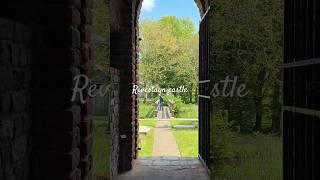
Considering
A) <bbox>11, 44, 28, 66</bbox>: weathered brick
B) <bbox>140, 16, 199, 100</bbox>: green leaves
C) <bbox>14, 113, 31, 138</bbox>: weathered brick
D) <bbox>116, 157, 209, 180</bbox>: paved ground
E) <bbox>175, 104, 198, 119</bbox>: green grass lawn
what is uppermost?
Result: <bbox>140, 16, 199, 100</bbox>: green leaves

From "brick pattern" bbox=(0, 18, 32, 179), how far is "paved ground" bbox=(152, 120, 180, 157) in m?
8.10

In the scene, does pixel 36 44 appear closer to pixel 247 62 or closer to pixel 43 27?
pixel 43 27

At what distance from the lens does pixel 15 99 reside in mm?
2170

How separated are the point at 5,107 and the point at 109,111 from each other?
3.88 m

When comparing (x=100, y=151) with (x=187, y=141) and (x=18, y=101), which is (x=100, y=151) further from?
(x=187, y=141)

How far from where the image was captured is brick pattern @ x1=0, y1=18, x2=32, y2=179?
6.65ft

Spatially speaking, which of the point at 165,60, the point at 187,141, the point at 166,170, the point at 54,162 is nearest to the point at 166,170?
the point at 166,170

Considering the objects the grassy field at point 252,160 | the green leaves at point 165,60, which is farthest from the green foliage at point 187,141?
the green leaves at point 165,60

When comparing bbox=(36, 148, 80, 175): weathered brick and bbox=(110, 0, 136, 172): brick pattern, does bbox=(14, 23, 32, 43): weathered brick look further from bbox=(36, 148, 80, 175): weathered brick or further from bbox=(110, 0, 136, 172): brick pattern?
bbox=(110, 0, 136, 172): brick pattern

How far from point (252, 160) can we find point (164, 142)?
8.04m

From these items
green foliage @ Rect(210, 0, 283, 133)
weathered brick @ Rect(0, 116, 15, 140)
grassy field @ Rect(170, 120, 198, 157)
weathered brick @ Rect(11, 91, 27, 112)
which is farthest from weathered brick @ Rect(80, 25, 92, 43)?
grassy field @ Rect(170, 120, 198, 157)

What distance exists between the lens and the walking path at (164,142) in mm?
10797
